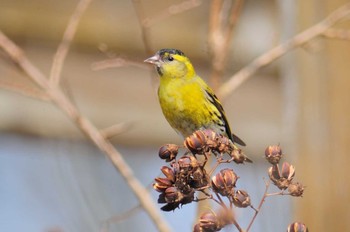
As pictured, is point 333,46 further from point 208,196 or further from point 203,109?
point 208,196

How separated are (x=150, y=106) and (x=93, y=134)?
857 millimetres

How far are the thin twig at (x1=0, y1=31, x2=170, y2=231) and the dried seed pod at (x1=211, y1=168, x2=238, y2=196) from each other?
33.1 inches

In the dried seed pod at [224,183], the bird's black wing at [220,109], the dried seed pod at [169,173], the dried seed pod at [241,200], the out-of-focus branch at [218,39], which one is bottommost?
the dried seed pod at [241,200]

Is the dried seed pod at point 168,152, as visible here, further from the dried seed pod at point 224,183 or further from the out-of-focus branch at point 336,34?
the out-of-focus branch at point 336,34

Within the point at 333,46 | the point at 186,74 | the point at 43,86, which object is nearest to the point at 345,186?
the point at 333,46

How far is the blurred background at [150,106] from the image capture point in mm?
3154

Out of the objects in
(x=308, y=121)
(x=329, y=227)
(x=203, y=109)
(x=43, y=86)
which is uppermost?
(x=43, y=86)

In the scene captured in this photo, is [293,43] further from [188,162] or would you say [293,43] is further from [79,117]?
[188,162]

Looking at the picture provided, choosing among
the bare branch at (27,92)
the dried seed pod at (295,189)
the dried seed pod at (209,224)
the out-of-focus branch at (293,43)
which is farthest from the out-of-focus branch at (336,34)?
the dried seed pod at (209,224)

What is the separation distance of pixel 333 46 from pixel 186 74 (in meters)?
0.52

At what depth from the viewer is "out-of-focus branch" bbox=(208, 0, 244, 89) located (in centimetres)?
312

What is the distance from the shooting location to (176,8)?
129 inches

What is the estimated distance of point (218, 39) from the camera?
3168 millimetres

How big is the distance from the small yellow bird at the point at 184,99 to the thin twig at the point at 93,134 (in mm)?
247
